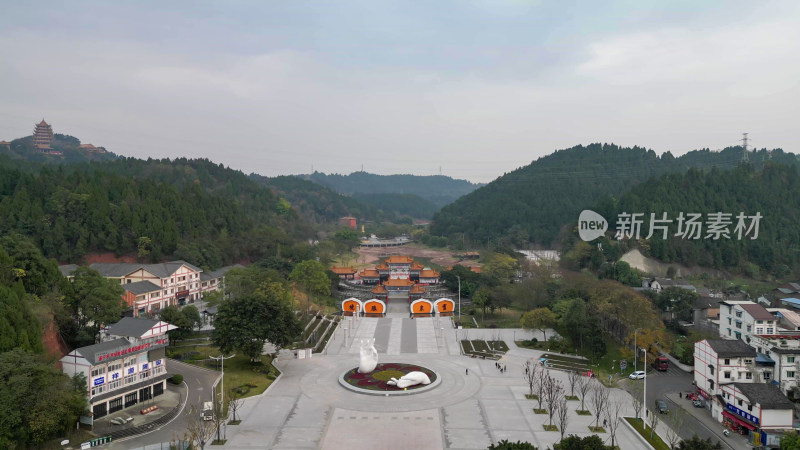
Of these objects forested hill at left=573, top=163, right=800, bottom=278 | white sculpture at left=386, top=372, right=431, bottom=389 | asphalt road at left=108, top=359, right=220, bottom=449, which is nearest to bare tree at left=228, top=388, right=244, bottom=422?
asphalt road at left=108, top=359, right=220, bottom=449

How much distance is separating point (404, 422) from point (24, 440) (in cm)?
1458

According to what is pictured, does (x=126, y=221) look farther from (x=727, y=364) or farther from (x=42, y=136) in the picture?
(x=42, y=136)

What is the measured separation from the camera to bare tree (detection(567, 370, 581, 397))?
88.8 ft

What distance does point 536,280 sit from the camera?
156ft

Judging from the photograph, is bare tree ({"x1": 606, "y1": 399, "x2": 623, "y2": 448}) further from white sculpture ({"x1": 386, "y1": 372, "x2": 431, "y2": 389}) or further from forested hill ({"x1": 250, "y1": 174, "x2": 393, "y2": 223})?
forested hill ({"x1": 250, "y1": 174, "x2": 393, "y2": 223})

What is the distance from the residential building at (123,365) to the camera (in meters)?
23.1

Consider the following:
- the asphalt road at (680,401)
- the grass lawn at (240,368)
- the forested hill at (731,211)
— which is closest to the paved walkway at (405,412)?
the grass lawn at (240,368)

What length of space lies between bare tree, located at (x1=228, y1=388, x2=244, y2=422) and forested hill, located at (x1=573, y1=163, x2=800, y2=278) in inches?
2034

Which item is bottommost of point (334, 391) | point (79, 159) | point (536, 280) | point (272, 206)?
point (334, 391)

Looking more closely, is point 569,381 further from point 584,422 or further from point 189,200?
point 189,200

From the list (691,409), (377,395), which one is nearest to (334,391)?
(377,395)

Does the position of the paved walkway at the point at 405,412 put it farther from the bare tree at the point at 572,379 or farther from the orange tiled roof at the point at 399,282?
the orange tiled roof at the point at 399,282

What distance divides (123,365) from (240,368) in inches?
288

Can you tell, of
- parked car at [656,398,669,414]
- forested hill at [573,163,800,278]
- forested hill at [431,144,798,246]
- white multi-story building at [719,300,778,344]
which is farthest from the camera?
forested hill at [431,144,798,246]
